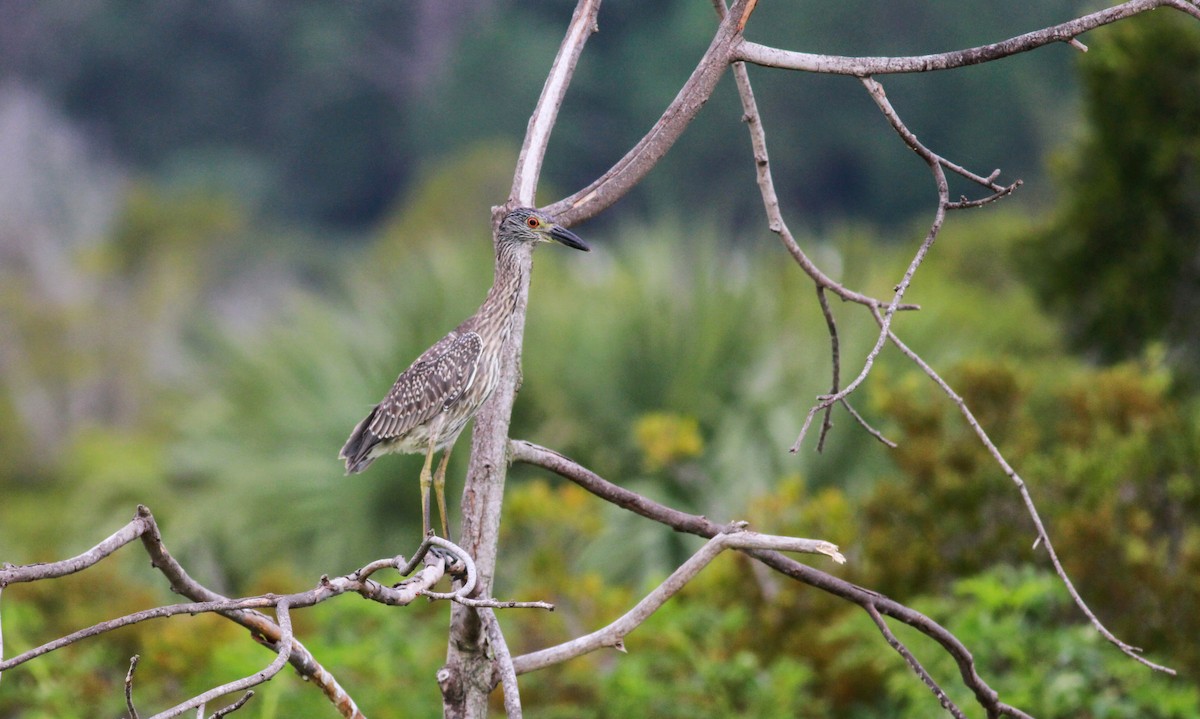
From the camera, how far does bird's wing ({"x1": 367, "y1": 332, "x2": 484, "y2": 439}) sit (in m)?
4.06

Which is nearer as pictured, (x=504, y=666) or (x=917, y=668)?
(x=504, y=666)

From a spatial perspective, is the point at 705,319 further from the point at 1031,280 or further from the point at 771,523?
the point at 771,523

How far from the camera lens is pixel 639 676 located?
18.3ft

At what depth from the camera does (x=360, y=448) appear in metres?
4.21

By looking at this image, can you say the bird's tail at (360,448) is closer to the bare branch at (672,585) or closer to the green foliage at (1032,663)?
the bare branch at (672,585)

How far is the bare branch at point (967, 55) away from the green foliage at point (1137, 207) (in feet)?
21.3

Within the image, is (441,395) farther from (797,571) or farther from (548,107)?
(797,571)

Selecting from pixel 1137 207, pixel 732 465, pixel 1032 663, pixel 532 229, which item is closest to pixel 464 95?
pixel 1137 207

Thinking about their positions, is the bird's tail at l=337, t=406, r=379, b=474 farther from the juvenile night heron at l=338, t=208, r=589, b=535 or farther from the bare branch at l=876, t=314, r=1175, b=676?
the bare branch at l=876, t=314, r=1175, b=676

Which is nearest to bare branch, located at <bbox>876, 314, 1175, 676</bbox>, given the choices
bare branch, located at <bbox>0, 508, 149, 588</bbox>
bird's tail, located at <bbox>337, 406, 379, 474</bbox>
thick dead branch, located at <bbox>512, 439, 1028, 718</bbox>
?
thick dead branch, located at <bbox>512, 439, 1028, 718</bbox>

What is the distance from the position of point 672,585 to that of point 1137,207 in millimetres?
7202

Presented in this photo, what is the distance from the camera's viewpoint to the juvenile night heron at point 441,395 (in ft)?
13.0

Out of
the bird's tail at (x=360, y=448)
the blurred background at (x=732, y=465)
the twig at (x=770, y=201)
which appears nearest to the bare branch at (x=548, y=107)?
the twig at (x=770, y=201)

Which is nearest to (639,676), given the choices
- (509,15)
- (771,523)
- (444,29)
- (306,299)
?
(771,523)
